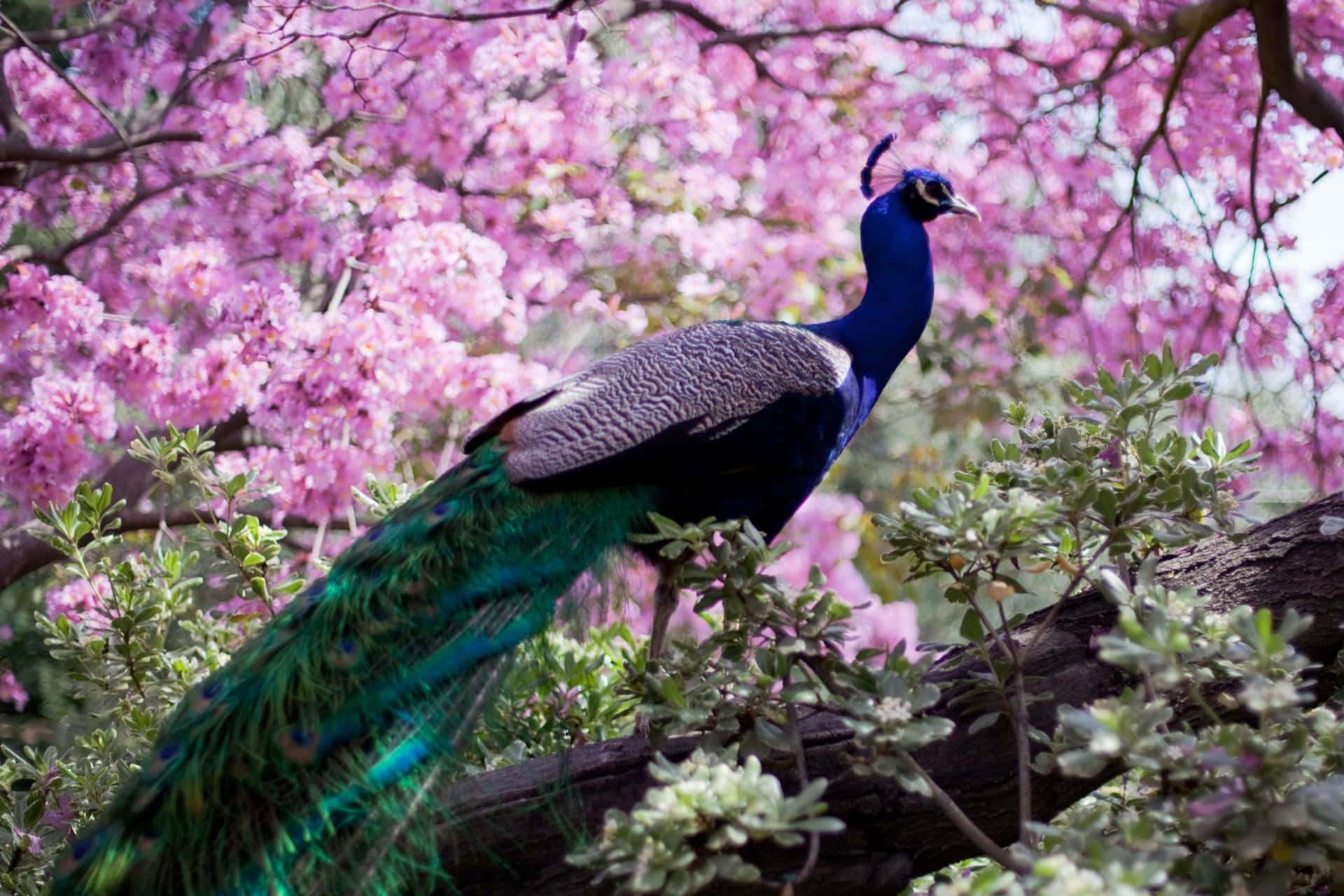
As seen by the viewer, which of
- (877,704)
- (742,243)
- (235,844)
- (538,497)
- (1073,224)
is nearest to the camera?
(877,704)

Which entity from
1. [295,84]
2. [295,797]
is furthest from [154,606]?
[295,84]

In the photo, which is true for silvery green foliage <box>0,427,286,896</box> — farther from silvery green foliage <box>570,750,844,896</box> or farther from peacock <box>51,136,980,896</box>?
silvery green foliage <box>570,750,844,896</box>

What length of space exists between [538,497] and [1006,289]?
3.31m

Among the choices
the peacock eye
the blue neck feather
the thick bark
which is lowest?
the thick bark

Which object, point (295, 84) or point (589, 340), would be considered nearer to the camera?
point (295, 84)

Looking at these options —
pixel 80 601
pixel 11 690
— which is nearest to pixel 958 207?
pixel 80 601

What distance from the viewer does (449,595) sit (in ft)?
5.66

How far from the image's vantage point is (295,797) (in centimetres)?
150

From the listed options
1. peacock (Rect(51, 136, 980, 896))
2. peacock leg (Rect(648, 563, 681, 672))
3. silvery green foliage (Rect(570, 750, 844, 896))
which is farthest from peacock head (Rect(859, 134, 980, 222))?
silvery green foliage (Rect(570, 750, 844, 896))

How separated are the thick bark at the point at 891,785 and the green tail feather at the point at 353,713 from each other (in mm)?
132

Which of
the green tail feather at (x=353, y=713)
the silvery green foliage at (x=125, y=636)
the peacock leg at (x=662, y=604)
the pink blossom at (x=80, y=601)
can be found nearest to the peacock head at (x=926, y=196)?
the peacock leg at (x=662, y=604)

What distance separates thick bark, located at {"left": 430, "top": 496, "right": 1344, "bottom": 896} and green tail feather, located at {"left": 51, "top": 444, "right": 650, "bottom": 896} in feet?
0.43

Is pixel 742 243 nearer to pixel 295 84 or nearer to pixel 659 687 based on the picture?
pixel 295 84

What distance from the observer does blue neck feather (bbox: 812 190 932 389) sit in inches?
91.7
